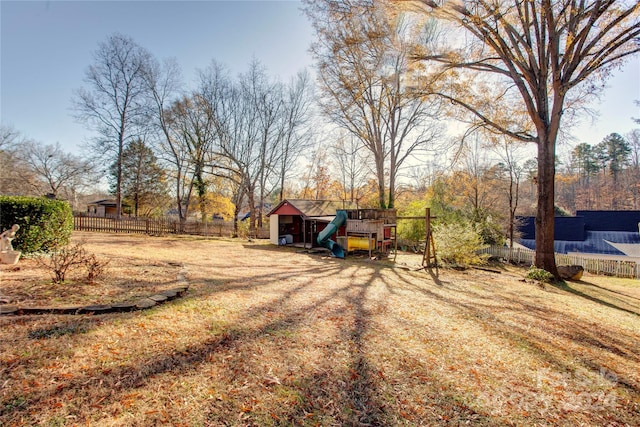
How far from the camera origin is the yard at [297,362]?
6.98 ft

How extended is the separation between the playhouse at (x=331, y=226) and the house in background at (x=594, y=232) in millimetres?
15873

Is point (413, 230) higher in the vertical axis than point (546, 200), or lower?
lower

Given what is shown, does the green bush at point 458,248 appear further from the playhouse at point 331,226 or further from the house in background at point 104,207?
the house in background at point 104,207

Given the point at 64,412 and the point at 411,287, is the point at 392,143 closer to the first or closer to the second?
the point at 411,287

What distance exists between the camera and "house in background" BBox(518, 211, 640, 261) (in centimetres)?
2161

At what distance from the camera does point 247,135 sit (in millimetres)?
22375

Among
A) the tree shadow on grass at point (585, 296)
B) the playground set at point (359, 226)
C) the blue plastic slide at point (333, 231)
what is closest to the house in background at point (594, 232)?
the playground set at point (359, 226)

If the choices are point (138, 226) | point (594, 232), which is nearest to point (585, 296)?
point (138, 226)

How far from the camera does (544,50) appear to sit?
863cm

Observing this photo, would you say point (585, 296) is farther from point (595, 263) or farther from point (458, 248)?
point (595, 263)

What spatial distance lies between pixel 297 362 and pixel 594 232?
3173cm

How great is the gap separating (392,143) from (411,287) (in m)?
13.9

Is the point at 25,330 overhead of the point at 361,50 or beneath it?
beneath

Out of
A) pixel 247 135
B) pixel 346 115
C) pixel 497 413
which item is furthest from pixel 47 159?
pixel 497 413
